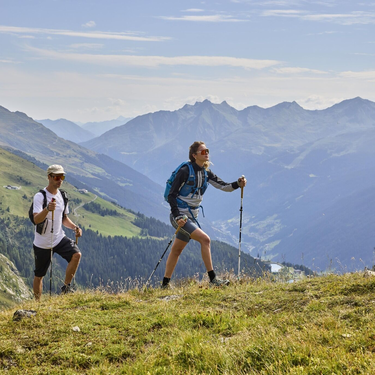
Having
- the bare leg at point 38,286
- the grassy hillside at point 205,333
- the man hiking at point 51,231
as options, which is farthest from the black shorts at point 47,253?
the grassy hillside at point 205,333

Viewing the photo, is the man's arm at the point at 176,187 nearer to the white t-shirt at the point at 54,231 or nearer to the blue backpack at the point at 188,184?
the blue backpack at the point at 188,184

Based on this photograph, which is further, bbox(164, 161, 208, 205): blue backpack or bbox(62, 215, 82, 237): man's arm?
bbox(62, 215, 82, 237): man's arm

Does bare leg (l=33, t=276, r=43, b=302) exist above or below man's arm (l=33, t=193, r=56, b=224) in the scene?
below

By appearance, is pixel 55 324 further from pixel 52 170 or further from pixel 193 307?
pixel 52 170

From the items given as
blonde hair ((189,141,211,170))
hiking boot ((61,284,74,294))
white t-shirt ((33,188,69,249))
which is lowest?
hiking boot ((61,284,74,294))

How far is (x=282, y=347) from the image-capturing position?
496 cm

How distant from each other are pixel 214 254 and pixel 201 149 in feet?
617

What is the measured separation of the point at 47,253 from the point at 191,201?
344 cm

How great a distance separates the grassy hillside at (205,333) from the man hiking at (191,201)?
123 centimetres

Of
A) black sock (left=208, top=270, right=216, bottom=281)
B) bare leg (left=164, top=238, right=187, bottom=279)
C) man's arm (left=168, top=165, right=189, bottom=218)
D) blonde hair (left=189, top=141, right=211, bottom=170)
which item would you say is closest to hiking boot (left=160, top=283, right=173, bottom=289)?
bare leg (left=164, top=238, right=187, bottom=279)

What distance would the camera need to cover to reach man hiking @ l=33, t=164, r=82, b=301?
370 inches

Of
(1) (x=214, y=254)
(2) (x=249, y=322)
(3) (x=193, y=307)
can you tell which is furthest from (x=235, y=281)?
(1) (x=214, y=254)

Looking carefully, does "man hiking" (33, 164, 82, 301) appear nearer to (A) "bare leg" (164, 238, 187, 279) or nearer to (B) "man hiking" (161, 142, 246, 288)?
(A) "bare leg" (164, 238, 187, 279)

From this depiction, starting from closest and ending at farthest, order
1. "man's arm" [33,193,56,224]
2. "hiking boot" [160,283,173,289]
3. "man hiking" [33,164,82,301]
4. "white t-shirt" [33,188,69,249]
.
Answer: "man's arm" [33,193,56,224], "man hiking" [33,164,82,301], "white t-shirt" [33,188,69,249], "hiking boot" [160,283,173,289]
